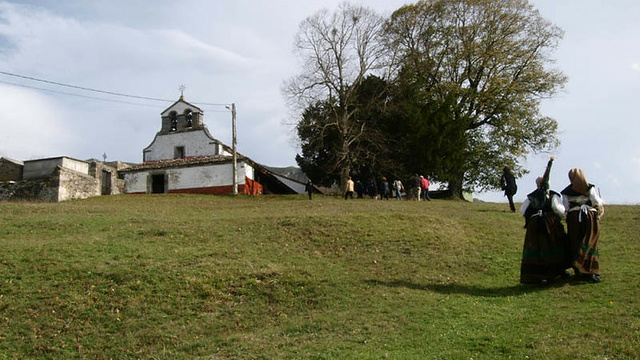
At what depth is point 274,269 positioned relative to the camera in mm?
16516

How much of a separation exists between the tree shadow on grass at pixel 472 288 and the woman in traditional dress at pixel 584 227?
64cm

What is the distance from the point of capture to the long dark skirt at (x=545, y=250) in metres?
14.2

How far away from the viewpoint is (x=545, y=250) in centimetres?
1420

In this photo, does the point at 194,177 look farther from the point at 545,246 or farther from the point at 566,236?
the point at 566,236

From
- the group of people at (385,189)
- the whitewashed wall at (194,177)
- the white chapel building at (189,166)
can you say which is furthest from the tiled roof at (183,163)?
the group of people at (385,189)

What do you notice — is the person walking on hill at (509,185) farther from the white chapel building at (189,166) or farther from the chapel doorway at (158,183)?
the chapel doorway at (158,183)

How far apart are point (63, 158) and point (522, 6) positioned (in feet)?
115

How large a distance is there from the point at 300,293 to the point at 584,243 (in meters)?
6.80

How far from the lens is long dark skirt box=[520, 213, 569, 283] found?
14203 mm

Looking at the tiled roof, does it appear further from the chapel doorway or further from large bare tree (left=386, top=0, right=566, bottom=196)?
large bare tree (left=386, top=0, right=566, bottom=196)

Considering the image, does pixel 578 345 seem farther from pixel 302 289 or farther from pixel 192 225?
pixel 192 225

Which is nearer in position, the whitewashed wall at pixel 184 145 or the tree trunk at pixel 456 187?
the tree trunk at pixel 456 187

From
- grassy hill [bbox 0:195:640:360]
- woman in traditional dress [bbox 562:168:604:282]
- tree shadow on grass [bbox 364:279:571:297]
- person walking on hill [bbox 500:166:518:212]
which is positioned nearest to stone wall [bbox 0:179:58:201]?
grassy hill [bbox 0:195:640:360]

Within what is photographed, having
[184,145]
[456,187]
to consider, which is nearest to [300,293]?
[456,187]
